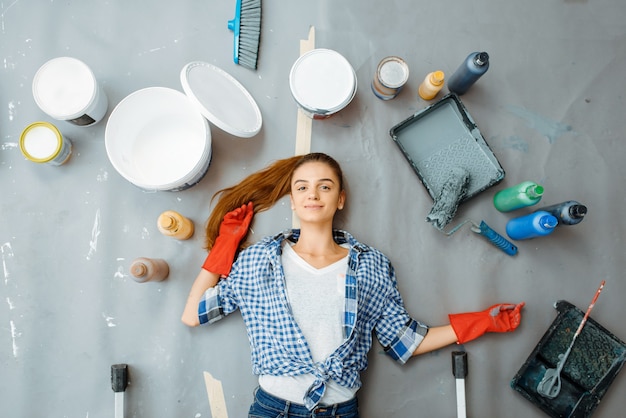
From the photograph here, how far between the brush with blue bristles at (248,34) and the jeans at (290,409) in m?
1.04

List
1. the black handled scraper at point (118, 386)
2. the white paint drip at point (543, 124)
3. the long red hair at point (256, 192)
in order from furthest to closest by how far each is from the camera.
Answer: the white paint drip at point (543, 124)
the long red hair at point (256, 192)
the black handled scraper at point (118, 386)

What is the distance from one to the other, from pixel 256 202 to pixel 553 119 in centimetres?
105

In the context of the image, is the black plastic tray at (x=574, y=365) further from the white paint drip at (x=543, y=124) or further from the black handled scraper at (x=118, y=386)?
the black handled scraper at (x=118, y=386)

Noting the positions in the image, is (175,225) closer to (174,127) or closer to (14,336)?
(174,127)

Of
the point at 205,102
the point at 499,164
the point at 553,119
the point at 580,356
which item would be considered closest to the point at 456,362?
the point at 580,356

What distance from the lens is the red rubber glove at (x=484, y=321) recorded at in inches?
52.2

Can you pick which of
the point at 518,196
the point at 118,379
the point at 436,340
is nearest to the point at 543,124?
the point at 518,196

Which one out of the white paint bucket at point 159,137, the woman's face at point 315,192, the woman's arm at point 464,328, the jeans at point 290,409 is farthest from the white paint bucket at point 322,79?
the jeans at point 290,409

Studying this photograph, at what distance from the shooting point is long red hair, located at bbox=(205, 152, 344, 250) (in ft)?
4.54

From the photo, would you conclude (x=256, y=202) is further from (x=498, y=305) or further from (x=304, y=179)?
(x=498, y=305)

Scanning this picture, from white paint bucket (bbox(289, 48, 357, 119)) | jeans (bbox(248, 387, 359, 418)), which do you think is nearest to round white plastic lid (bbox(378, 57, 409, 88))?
white paint bucket (bbox(289, 48, 357, 119))

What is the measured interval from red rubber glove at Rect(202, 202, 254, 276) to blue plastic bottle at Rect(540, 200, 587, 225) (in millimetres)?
932

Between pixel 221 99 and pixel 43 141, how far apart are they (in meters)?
0.57

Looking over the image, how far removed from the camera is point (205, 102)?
4.09 feet
